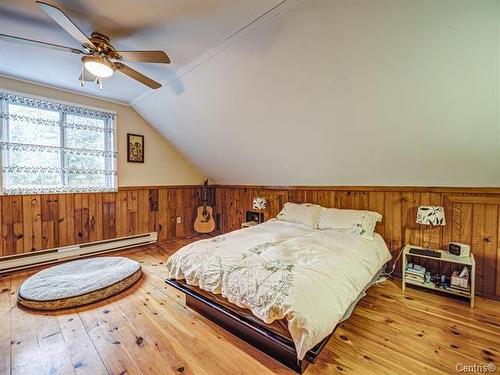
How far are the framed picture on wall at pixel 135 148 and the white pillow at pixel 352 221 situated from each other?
3.08m

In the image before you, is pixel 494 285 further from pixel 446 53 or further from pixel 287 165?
pixel 287 165

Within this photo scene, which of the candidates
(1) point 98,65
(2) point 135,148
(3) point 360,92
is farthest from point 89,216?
(3) point 360,92

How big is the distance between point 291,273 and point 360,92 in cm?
161

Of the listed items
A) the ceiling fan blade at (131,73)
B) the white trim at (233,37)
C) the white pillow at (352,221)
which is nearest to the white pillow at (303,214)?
the white pillow at (352,221)

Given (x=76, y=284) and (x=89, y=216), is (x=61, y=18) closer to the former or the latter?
(x=76, y=284)

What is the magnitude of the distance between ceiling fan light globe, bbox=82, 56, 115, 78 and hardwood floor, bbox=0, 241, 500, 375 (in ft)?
6.75

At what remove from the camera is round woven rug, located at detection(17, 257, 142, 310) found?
2.04m

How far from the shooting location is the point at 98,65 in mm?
1818

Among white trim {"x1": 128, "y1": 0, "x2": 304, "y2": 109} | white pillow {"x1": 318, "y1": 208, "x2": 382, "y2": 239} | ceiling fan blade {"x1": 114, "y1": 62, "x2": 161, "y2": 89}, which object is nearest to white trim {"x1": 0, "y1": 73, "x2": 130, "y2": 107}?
white trim {"x1": 128, "y1": 0, "x2": 304, "y2": 109}

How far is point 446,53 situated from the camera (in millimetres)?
1497

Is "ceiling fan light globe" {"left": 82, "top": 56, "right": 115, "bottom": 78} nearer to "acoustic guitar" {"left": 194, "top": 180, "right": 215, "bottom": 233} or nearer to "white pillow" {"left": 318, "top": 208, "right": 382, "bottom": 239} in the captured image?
"white pillow" {"left": 318, "top": 208, "right": 382, "bottom": 239}

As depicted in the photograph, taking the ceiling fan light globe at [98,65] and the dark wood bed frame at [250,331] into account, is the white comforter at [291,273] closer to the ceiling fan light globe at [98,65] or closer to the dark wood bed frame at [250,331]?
the dark wood bed frame at [250,331]

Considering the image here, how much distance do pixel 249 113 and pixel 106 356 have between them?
2.52 metres

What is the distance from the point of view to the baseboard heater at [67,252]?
2795 mm
